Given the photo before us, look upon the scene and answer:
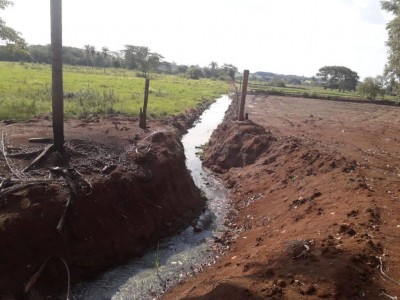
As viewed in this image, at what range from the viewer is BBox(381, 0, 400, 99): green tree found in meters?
21.8

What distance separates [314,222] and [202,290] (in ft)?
12.2

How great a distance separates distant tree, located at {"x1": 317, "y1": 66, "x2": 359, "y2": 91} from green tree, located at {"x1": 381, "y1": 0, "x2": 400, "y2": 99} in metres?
76.8

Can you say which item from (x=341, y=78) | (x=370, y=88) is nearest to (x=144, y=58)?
(x=370, y=88)

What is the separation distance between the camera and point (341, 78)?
338 ft

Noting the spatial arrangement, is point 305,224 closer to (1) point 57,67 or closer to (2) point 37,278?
(2) point 37,278

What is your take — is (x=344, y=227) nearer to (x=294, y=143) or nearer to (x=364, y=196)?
(x=364, y=196)

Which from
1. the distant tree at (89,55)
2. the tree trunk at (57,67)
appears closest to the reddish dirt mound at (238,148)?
the tree trunk at (57,67)

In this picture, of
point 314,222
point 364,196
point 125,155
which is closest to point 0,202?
point 125,155

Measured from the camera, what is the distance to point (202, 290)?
7352 millimetres

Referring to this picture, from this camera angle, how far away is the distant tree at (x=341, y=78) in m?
99.1

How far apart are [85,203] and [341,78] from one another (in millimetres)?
104808

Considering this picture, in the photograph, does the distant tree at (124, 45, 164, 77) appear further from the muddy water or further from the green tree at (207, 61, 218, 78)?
the muddy water

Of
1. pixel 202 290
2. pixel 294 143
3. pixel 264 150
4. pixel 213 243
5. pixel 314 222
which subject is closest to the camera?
pixel 202 290

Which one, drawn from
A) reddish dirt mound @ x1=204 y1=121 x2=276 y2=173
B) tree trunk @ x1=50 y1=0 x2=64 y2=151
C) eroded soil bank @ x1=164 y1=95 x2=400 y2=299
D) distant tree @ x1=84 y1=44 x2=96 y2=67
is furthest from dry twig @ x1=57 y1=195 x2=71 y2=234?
distant tree @ x1=84 y1=44 x2=96 y2=67
